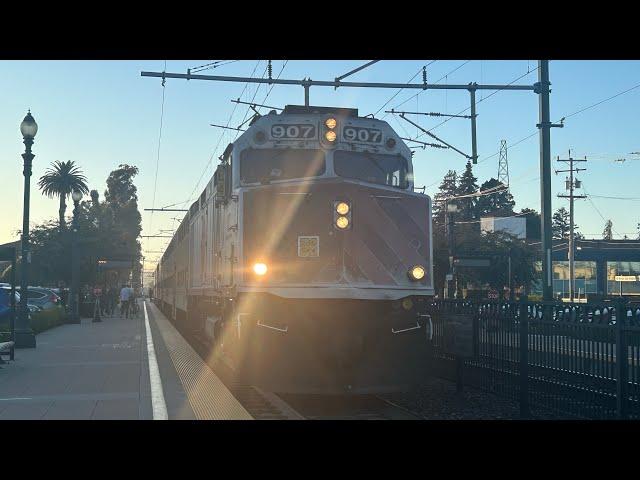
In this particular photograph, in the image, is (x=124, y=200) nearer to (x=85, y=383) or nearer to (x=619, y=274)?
(x=619, y=274)

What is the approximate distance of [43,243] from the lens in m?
51.6

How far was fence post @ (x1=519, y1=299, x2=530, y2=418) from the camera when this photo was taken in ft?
33.3

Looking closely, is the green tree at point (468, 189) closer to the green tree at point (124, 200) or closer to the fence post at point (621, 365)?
the green tree at point (124, 200)

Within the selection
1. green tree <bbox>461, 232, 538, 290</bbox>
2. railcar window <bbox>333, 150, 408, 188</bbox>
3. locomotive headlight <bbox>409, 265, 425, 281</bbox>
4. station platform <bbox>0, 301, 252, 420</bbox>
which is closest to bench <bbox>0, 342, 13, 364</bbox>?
station platform <bbox>0, 301, 252, 420</bbox>

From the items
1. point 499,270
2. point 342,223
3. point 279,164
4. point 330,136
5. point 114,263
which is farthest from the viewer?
point 114,263

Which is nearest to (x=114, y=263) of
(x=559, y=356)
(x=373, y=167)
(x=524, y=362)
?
(x=373, y=167)

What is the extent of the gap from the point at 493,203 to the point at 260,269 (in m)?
87.7

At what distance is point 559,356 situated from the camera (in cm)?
952

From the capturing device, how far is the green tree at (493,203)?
90.2 meters

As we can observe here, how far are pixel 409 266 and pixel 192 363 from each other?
6.15m

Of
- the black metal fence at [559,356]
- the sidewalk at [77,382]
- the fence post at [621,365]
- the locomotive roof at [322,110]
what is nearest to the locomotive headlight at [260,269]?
the sidewalk at [77,382]
